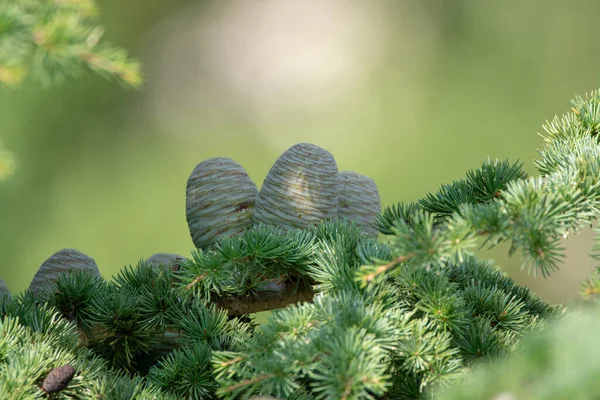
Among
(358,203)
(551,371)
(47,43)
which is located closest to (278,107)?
(358,203)

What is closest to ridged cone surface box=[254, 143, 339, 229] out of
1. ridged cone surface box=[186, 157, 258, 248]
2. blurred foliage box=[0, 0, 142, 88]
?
ridged cone surface box=[186, 157, 258, 248]

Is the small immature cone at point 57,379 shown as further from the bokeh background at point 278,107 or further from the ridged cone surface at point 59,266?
the bokeh background at point 278,107

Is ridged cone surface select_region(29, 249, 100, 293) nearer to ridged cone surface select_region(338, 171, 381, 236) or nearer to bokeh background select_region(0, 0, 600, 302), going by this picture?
ridged cone surface select_region(338, 171, 381, 236)

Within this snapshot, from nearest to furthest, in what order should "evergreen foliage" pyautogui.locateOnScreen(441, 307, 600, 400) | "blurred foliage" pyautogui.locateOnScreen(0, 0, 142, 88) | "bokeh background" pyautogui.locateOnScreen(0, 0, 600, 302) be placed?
1. "evergreen foliage" pyautogui.locateOnScreen(441, 307, 600, 400)
2. "blurred foliage" pyautogui.locateOnScreen(0, 0, 142, 88)
3. "bokeh background" pyautogui.locateOnScreen(0, 0, 600, 302)

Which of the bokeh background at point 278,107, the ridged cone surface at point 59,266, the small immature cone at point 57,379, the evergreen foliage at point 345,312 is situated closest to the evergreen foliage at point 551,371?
the evergreen foliage at point 345,312

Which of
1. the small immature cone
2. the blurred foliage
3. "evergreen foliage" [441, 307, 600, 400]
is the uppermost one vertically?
the blurred foliage

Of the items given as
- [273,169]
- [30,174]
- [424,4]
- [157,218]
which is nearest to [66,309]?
[273,169]

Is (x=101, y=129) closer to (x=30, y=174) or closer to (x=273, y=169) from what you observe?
(x=30, y=174)

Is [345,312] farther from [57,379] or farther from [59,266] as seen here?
[59,266]
